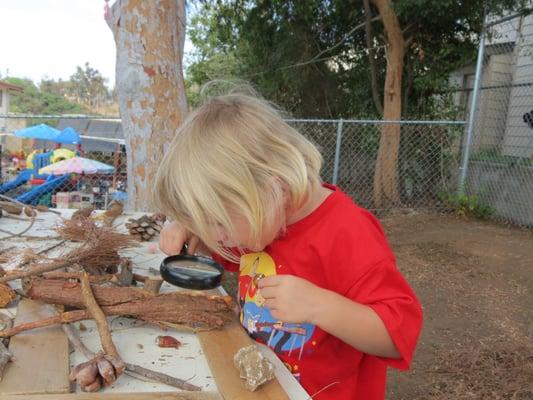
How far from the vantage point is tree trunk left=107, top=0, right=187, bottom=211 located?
321 cm

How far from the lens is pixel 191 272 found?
4.33ft

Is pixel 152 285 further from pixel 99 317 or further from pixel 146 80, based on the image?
pixel 146 80

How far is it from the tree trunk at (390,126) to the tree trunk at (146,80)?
191 inches

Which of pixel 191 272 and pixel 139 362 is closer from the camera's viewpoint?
pixel 139 362

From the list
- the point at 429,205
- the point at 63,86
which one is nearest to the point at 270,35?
the point at 429,205

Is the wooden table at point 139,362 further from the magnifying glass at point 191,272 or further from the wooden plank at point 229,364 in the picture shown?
the magnifying glass at point 191,272

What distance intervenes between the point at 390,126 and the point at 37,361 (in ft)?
23.4

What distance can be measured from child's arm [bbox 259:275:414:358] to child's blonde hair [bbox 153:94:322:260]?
137 mm

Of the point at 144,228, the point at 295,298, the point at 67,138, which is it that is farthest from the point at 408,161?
→ the point at 67,138

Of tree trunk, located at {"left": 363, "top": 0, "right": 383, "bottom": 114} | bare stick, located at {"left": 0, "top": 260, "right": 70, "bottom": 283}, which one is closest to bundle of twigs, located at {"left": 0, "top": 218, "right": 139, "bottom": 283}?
bare stick, located at {"left": 0, "top": 260, "right": 70, "bottom": 283}

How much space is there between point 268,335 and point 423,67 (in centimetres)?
770

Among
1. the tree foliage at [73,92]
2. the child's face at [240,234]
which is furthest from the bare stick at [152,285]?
the tree foliage at [73,92]

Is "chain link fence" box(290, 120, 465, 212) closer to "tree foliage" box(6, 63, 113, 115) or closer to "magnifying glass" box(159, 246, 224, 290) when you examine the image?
"magnifying glass" box(159, 246, 224, 290)

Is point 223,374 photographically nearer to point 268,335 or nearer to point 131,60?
point 268,335
